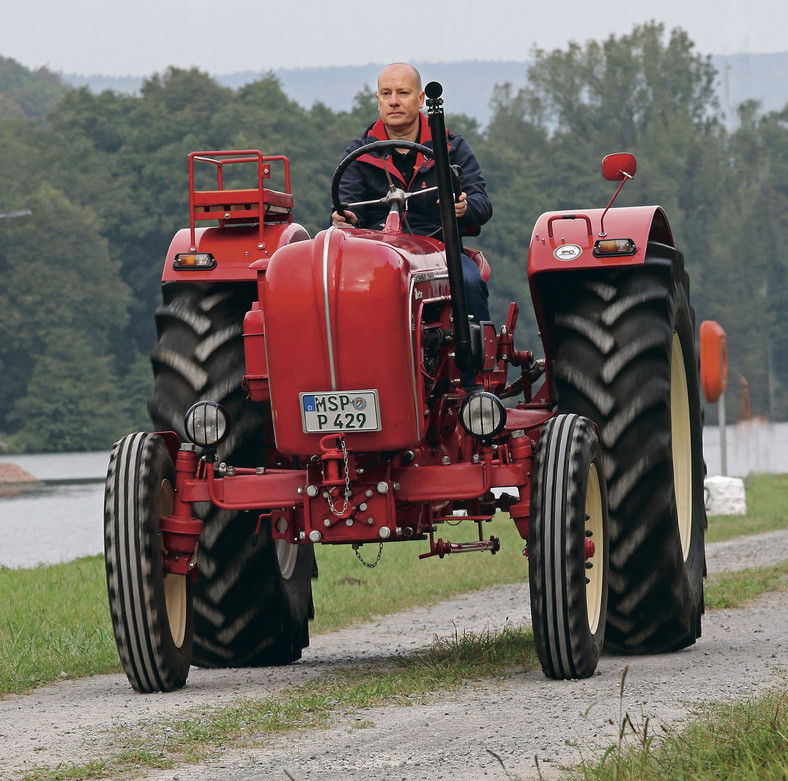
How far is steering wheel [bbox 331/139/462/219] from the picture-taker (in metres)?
6.84

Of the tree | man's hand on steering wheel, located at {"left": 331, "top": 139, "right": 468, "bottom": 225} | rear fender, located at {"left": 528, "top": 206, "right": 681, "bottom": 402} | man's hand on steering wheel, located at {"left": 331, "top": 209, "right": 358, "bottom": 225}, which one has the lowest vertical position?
the tree

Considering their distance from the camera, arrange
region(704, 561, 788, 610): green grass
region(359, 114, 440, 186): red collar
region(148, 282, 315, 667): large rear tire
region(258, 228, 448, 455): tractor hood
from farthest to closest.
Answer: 1. region(704, 561, 788, 610): green grass
2. region(359, 114, 440, 186): red collar
3. region(148, 282, 315, 667): large rear tire
4. region(258, 228, 448, 455): tractor hood

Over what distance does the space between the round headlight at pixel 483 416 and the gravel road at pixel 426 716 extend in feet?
3.24

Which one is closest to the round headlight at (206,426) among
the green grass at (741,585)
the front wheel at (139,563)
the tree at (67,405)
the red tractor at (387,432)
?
the red tractor at (387,432)

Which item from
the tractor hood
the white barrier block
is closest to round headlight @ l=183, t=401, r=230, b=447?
the tractor hood

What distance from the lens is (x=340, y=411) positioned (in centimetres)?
609

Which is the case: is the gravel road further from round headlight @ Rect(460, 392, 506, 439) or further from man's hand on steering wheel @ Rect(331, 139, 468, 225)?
man's hand on steering wheel @ Rect(331, 139, 468, 225)

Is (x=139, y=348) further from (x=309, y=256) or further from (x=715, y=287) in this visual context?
(x=309, y=256)

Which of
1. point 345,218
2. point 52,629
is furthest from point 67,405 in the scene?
point 345,218

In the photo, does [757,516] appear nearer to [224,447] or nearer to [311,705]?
[224,447]

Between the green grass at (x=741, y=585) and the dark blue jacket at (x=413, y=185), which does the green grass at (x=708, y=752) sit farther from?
the green grass at (x=741, y=585)

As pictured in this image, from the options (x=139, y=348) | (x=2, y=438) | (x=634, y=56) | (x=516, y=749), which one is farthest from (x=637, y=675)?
(x=634, y=56)

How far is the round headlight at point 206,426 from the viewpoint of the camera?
Result: 6457 mm

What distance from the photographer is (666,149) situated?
8319 cm
